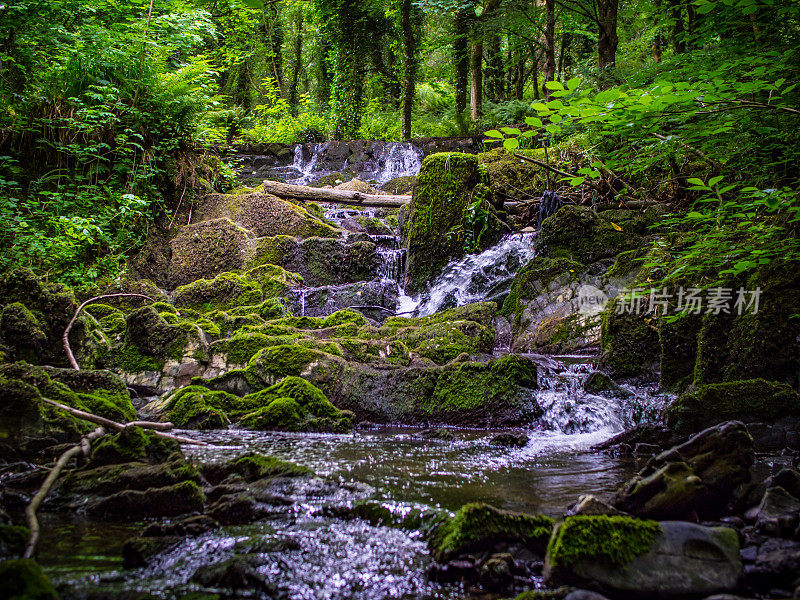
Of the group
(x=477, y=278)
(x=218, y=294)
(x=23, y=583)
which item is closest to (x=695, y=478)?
(x=23, y=583)

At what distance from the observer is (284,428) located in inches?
197

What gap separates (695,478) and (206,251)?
1001cm

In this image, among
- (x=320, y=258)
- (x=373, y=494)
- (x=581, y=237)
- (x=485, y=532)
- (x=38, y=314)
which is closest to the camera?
(x=485, y=532)

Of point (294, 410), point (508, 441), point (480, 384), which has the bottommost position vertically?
point (508, 441)

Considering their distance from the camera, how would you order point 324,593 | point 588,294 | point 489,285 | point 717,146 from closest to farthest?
1. point 324,593
2. point 717,146
3. point 588,294
4. point 489,285

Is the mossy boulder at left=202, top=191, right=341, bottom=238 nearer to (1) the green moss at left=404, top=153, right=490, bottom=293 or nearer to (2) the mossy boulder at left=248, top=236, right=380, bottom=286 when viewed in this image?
(2) the mossy boulder at left=248, top=236, right=380, bottom=286

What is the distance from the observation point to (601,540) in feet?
6.81

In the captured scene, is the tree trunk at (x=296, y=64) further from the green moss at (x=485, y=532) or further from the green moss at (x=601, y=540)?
the green moss at (x=601, y=540)

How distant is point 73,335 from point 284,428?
3.14m

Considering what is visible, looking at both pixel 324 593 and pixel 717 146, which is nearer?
pixel 324 593

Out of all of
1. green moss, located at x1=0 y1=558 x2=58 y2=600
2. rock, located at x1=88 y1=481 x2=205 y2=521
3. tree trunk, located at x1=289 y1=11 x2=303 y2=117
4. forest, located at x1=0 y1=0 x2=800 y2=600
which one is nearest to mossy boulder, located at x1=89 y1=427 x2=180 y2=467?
forest, located at x1=0 y1=0 x2=800 y2=600

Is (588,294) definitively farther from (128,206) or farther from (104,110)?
(104,110)

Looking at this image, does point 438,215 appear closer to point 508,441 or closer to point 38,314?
point 508,441

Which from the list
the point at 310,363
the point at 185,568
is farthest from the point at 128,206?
the point at 185,568
